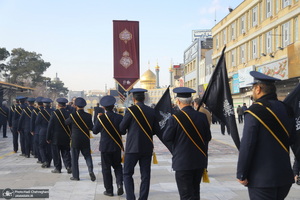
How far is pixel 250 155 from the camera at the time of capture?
3416mm

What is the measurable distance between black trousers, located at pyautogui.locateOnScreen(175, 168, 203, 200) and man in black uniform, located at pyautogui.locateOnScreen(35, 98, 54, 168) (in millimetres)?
5662

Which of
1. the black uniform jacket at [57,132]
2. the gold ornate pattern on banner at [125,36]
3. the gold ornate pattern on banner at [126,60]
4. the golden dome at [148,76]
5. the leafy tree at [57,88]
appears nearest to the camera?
the black uniform jacket at [57,132]

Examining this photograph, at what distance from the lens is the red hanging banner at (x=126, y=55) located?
16.0m

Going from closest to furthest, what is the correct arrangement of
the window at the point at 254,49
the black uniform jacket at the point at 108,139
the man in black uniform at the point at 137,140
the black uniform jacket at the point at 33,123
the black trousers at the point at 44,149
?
the man in black uniform at the point at 137,140
the black uniform jacket at the point at 108,139
the black trousers at the point at 44,149
the black uniform jacket at the point at 33,123
the window at the point at 254,49

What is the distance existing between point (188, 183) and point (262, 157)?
1.30 metres

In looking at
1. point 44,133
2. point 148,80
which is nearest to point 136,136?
point 44,133

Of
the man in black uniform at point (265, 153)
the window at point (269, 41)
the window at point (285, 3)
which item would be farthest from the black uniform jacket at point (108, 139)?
the window at point (269, 41)

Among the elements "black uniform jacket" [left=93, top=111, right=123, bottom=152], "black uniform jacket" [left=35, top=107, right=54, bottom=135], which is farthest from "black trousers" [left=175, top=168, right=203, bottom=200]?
"black uniform jacket" [left=35, top=107, right=54, bottom=135]

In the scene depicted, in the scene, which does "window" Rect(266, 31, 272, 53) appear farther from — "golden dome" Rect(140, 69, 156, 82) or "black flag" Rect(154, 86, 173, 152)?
"golden dome" Rect(140, 69, 156, 82)

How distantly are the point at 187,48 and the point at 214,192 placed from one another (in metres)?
59.9

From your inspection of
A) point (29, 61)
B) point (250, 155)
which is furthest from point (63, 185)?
point (29, 61)

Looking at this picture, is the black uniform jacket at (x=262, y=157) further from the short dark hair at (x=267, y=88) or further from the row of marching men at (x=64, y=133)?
the row of marching men at (x=64, y=133)

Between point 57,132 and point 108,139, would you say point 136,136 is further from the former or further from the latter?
point 57,132

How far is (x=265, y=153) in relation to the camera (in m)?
3.44
